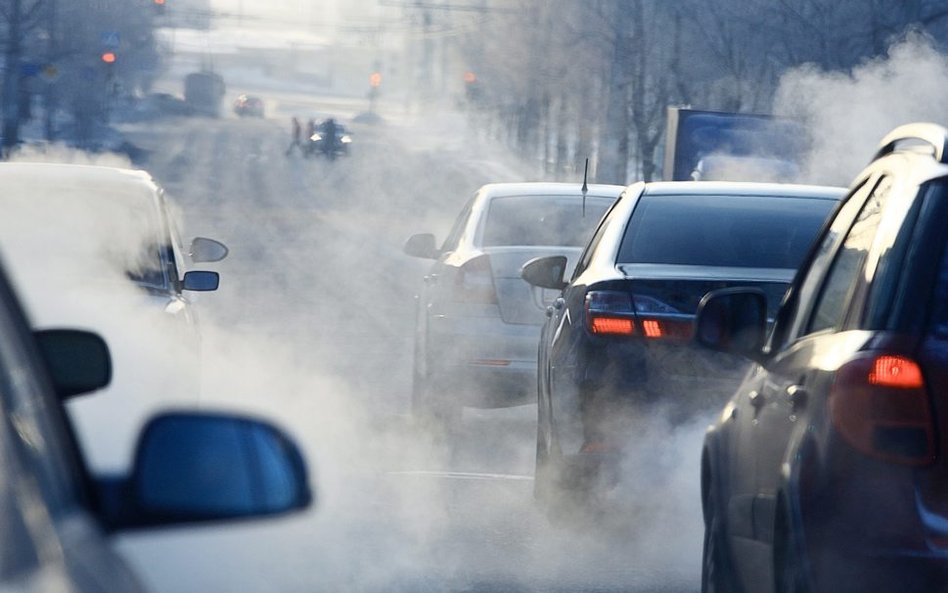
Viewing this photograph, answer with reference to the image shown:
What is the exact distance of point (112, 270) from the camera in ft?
24.1

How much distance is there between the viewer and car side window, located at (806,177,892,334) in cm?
389

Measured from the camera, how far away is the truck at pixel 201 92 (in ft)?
379

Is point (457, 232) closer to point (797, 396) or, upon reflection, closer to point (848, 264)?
point (848, 264)

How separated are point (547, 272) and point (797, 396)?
5071 mm

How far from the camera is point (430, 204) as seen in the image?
Result: 157ft

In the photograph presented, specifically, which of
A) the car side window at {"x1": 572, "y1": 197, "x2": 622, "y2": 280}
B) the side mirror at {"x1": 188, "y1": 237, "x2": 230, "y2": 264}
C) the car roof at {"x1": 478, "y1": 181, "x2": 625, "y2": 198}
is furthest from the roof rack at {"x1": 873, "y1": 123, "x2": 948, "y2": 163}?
the car roof at {"x1": 478, "y1": 181, "x2": 625, "y2": 198}

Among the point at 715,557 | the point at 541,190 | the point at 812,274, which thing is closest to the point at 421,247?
the point at 541,190

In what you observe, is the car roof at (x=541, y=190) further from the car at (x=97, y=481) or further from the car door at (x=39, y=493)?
the car door at (x=39, y=493)

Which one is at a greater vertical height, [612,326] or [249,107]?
[612,326]

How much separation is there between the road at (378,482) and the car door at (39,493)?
135 mm

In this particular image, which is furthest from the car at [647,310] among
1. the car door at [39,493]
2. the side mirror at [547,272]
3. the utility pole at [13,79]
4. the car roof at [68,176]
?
Result: the utility pole at [13,79]

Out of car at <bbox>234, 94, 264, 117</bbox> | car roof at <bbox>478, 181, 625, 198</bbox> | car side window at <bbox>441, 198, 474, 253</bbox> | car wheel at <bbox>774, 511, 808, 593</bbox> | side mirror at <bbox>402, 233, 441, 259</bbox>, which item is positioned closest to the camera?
car wheel at <bbox>774, 511, 808, 593</bbox>

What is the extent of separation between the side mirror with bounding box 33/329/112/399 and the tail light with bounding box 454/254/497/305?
312 inches

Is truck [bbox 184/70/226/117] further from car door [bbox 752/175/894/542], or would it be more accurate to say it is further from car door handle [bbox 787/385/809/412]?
car door handle [bbox 787/385/809/412]
